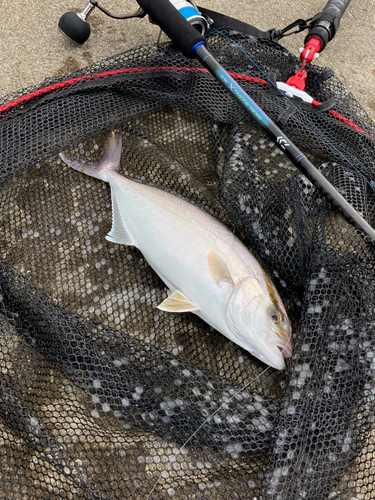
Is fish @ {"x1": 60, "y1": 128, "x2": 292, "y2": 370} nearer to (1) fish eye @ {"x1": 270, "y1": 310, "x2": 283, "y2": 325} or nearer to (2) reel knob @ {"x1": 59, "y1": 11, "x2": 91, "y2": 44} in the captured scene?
(1) fish eye @ {"x1": 270, "y1": 310, "x2": 283, "y2": 325}

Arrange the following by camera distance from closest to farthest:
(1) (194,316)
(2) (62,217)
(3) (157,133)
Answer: (1) (194,316) < (2) (62,217) < (3) (157,133)

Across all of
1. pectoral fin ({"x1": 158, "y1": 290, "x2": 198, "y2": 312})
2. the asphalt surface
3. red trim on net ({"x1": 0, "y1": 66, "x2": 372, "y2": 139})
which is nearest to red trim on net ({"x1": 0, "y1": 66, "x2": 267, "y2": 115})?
red trim on net ({"x1": 0, "y1": 66, "x2": 372, "y2": 139})

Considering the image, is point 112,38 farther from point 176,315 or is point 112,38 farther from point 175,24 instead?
point 176,315

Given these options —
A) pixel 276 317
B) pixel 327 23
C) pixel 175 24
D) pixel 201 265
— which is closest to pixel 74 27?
pixel 175 24

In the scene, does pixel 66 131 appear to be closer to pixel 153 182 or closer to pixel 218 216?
pixel 153 182

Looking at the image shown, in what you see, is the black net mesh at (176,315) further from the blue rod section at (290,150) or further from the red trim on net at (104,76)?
the blue rod section at (290,150)

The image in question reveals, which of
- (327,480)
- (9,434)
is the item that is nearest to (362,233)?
(327,480)
